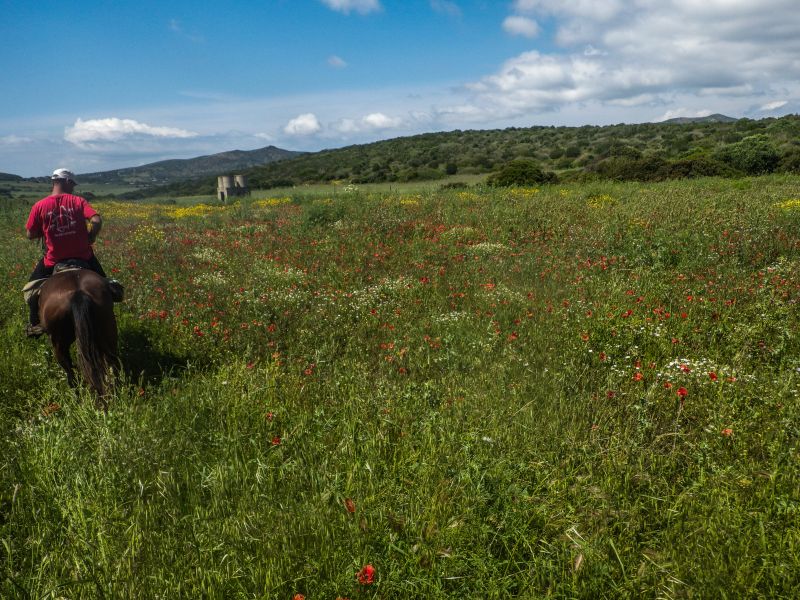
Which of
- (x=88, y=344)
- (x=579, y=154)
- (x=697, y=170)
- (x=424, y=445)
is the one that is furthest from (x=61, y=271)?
(x=579, y=154)

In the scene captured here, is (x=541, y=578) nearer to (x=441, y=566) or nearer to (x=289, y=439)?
(x=441, y=566)

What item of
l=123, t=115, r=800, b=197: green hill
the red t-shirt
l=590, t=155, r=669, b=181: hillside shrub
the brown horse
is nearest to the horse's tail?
the brown horse

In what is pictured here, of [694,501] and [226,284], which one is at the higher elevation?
[226,284]

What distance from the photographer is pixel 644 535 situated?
3215mm

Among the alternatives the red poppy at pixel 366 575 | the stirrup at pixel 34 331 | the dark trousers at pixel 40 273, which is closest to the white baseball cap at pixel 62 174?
the dark trousers at pixel 40 273

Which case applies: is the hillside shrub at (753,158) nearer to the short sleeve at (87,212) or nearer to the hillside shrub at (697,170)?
the hillside shrub at (697,170)

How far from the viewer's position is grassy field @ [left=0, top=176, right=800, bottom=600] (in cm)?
283

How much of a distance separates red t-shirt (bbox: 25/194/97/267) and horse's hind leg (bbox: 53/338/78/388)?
132 centimetres

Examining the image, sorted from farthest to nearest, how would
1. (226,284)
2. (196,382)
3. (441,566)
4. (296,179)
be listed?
(296,179) → (226,284) → (196,382) → (441,566)

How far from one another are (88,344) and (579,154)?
4997 cm

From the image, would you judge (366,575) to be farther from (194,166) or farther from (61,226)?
(194,166)

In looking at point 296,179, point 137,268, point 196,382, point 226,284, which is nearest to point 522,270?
point 226,284

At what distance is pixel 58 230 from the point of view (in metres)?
6.37

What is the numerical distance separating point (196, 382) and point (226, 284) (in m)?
4.47
